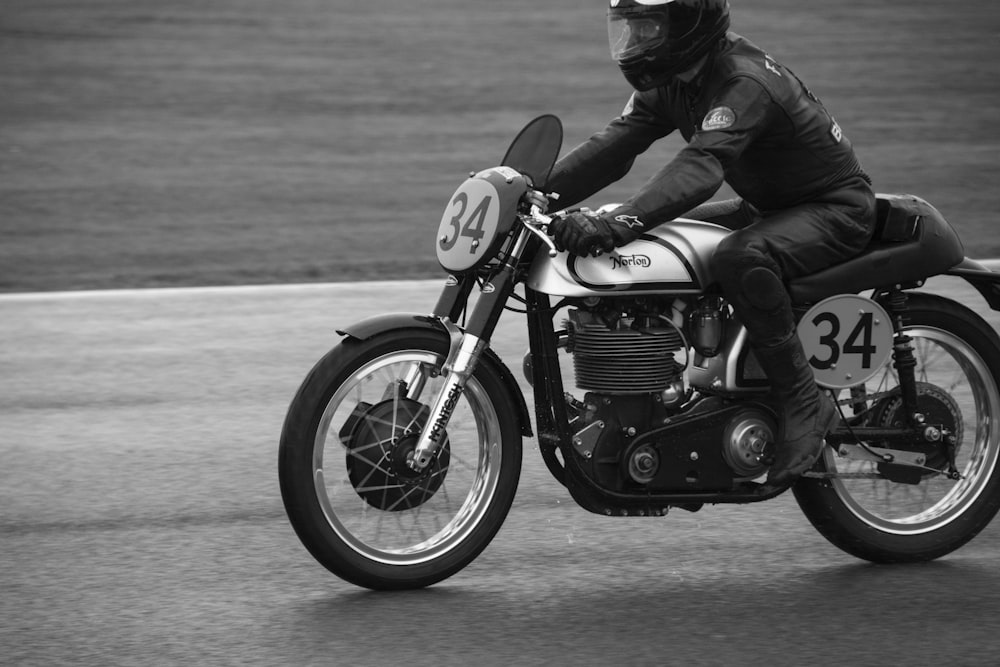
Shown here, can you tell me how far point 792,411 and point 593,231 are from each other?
35.4 inches

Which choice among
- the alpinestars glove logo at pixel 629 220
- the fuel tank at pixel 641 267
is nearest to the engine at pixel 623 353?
the fuel tank at pixel 641 267

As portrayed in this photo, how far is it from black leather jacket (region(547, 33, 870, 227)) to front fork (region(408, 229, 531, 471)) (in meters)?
0.41

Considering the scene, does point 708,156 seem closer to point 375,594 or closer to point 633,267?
point 633,267

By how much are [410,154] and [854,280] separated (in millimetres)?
10211

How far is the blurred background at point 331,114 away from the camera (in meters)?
11.4

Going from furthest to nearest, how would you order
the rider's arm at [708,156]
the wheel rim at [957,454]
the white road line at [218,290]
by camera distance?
1. the white road line at [218,290]
2. the wheel rim at [957,454]
3. the rider's arm at [708,156]

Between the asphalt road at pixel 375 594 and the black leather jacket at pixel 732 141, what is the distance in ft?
3.76

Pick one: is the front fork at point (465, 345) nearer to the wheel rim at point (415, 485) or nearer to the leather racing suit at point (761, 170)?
the wheel rim at point (415, 485)

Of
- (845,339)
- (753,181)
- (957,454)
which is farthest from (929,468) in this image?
(753,181)

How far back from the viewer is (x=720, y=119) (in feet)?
15.2

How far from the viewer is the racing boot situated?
189 inches

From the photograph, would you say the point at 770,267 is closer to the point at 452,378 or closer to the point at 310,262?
the point at 452,378

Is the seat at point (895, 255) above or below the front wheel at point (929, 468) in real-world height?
above

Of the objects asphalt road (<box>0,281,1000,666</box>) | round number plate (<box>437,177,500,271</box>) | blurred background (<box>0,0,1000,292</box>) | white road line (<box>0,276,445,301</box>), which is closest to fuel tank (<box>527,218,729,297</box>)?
round number plate (<box>437,177,500,271</box>)
